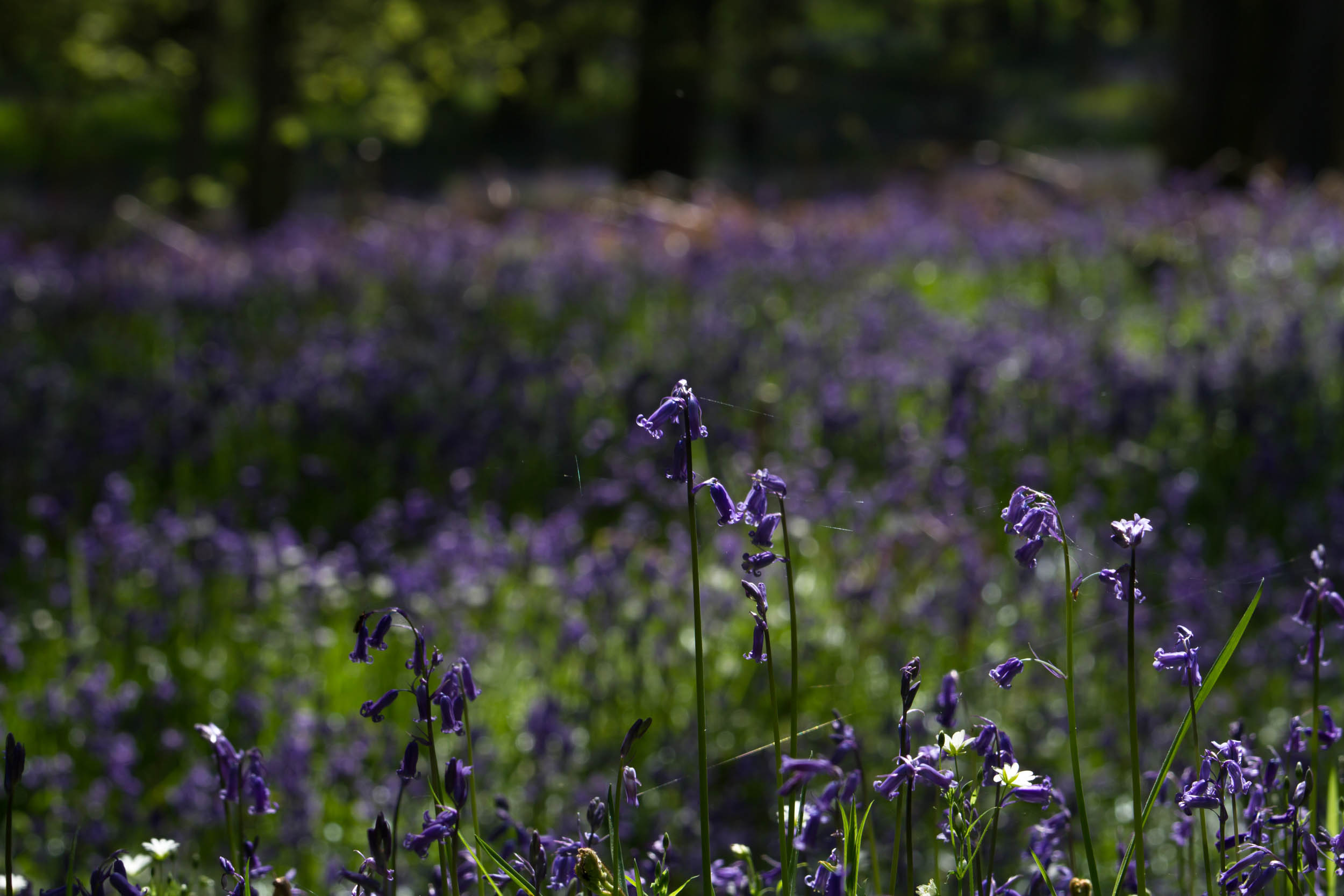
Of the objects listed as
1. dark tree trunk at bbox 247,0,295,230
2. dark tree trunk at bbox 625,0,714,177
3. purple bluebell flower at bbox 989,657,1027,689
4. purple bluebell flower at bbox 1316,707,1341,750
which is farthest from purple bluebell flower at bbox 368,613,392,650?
dark tree trunk at bbox 625,0,714,177

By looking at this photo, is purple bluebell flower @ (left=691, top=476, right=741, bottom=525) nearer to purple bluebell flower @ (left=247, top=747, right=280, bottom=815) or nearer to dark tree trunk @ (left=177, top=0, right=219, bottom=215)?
purple bluebell flower @ (left=247, top=747, right=280, bottom=815)

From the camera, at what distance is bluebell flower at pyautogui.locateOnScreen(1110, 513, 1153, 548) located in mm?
1197

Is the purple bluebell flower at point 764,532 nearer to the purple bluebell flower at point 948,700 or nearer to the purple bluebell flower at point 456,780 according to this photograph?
the purple bluebell flower at point 948,700

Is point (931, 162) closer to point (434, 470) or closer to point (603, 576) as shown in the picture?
point (434, 470)

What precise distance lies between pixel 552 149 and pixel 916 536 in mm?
29812

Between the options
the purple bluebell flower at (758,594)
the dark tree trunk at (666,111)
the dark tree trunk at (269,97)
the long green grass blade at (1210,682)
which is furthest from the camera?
the dark tree trunk at (666,111)

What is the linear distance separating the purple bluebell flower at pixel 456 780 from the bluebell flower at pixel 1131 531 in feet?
2.17

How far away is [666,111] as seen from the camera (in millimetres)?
16078

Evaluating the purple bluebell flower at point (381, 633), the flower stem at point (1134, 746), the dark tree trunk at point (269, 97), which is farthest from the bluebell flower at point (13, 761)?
the dark tree trunk at point (269, 97)

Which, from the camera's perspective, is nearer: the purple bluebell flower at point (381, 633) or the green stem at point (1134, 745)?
the green stem at point (1134, 745)

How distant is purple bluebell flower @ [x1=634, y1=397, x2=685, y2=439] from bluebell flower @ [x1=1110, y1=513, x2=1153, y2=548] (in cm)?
40

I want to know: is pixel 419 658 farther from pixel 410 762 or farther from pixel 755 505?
pixel 755 505

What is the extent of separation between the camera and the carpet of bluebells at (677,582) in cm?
142

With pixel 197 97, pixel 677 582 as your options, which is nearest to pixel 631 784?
pixel 677 582
